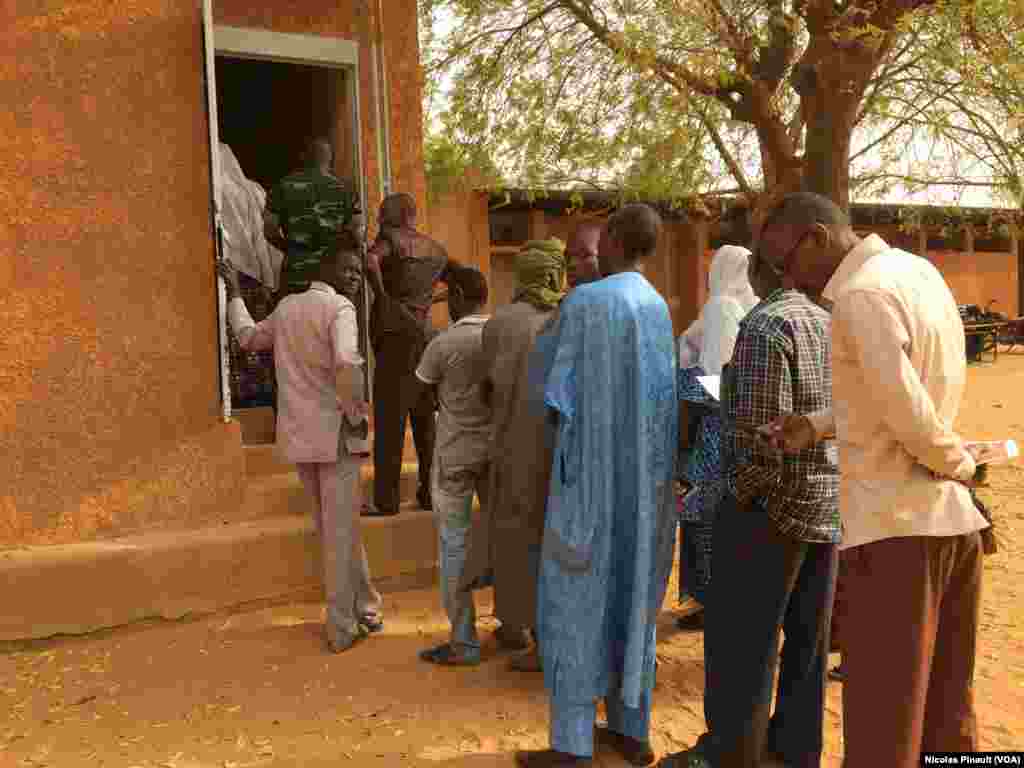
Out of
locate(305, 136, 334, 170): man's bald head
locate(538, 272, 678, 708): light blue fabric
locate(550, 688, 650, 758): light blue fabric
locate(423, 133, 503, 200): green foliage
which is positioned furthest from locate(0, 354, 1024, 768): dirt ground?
locate(423, 133, 503, 200): green foliage

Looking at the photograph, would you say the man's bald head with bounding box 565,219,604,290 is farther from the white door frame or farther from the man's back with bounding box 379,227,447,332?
the white door frame

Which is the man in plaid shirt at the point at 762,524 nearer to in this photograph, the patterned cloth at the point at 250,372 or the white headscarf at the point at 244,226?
the white headscarf at the point at 244,226

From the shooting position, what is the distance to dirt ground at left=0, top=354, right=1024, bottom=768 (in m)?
3.62

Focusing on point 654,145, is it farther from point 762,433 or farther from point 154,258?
point 762,433

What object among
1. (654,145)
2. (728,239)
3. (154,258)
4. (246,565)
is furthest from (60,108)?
(654,145)

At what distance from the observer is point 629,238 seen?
3.36 metres

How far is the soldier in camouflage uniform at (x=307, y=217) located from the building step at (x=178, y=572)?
4.26ft

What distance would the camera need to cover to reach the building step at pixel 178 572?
461 cm

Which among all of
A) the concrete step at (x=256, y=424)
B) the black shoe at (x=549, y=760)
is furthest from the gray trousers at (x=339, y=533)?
the concrete step at (x=256, y=424)


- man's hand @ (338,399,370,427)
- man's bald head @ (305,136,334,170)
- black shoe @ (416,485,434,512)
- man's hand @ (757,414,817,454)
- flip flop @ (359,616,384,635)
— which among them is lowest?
flip flop @ (359,616,384,635)

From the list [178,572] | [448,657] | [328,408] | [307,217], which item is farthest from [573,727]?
[307,217]

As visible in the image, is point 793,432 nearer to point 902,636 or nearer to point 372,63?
point 902,636

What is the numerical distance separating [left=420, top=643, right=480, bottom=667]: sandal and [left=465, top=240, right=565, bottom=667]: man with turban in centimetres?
42

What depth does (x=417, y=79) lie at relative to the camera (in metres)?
6.50
